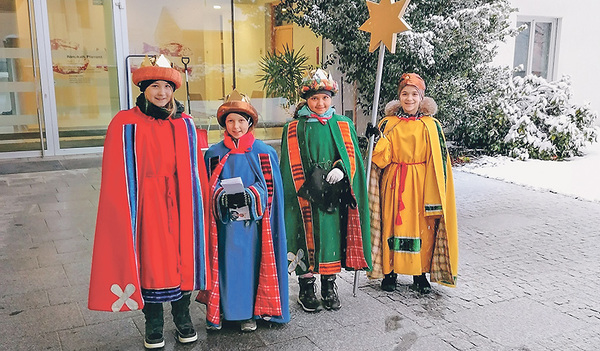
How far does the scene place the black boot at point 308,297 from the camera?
423 cm

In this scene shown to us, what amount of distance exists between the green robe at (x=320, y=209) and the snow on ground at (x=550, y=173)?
5493 mm

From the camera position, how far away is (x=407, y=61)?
378 inches

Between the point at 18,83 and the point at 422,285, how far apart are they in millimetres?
9374

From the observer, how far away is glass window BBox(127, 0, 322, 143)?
11750 millimetres

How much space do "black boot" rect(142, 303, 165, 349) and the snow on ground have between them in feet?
22.7

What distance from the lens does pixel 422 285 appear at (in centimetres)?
467

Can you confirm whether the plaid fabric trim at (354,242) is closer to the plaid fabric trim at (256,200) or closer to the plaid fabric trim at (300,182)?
the plaid fabric trim at (300,182)

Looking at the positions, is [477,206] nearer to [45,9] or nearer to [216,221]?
[216,221]

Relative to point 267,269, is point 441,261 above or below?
below

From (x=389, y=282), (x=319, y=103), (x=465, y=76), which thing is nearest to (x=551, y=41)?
(x=465, y=76)

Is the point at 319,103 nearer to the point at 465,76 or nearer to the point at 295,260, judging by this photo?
the point at 295,260

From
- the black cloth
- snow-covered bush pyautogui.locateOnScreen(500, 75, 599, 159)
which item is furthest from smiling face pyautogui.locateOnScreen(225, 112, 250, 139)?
snow-covered bush pyautogui.locateOnScreen(500, 75, 599, 159)

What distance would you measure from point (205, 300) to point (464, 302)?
2.12 meters

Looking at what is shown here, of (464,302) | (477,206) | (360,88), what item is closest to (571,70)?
(360,88)
